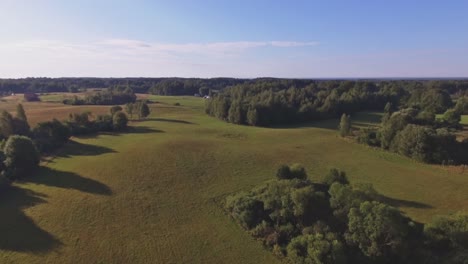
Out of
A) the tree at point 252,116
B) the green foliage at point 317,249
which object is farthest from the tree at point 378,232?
the tree at point 252,116

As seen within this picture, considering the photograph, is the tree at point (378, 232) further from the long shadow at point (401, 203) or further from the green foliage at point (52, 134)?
the green foliage at point (52, 134)

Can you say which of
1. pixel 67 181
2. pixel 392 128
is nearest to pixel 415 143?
pixel 392 128

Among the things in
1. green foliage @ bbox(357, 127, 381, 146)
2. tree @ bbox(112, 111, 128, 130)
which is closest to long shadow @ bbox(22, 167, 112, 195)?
tree @ bbox(112, 111, 128, 130)

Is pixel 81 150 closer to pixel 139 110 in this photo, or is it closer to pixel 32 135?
pixel 32 135

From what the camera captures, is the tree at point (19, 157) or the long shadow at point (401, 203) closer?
the long shadow at point (401, 203)

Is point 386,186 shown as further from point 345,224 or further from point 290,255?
point 290,255

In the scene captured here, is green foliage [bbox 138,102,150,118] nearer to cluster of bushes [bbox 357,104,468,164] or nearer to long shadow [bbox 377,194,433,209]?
cluster of bushes [bbox 357,104,468,164]
